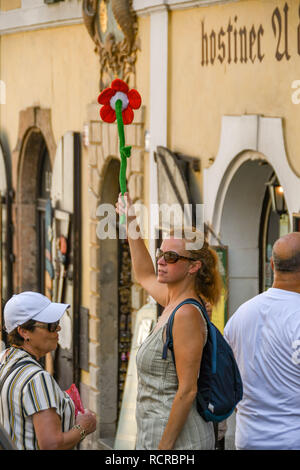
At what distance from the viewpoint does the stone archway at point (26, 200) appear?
13375 millimetres

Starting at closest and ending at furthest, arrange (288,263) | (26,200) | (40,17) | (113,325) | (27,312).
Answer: (27,312) < (288,263) < (113,325) < (40,17) < (26,200)

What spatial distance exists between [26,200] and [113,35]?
3.50 meters

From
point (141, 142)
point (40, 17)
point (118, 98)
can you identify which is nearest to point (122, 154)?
point (118, 98)

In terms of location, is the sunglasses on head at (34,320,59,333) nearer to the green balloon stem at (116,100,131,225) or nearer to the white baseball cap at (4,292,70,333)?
the white baseball cap at (4,292,70,333)

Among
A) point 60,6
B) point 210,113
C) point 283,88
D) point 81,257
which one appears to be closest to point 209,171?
point 210,113

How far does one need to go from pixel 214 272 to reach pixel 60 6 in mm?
8050

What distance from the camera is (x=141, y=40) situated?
10211 millimetres

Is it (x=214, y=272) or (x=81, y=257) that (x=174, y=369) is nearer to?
(x=214, y=272)

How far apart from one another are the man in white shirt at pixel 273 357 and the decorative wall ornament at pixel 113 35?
5973 millimetres

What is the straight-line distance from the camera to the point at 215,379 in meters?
4.34

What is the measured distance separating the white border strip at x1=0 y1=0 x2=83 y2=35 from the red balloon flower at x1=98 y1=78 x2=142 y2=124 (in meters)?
6.43

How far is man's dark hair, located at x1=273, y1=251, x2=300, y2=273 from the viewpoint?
4.66 m

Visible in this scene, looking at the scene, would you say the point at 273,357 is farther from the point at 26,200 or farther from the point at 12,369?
the point at 26,200

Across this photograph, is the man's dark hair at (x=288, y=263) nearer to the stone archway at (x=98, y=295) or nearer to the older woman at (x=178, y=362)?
the older woman at (x=178, y=362)
